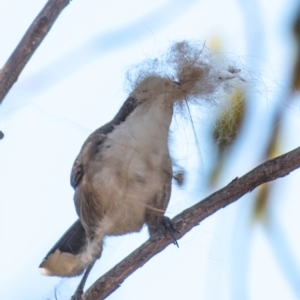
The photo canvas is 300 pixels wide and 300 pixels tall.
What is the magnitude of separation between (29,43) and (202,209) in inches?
28.0

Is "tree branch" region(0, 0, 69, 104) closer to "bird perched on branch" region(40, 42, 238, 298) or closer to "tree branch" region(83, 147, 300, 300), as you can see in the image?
"bird perched on branch" region(40, 42, 238, 298)

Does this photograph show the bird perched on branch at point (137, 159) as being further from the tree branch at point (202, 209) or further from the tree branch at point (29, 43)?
the tree branch at point (29, 43)

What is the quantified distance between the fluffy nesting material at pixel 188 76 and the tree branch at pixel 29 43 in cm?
58

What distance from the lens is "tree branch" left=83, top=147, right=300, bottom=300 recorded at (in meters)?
1.97

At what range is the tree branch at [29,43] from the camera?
4.87 feet

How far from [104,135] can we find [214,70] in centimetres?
43

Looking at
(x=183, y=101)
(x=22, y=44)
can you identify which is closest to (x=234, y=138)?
(x=183, y=101)

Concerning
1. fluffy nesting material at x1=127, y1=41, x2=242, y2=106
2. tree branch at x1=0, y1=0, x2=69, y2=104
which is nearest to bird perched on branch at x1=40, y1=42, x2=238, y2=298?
fluffy nesting material at x1=127, y1=41, x2=242, y2=106

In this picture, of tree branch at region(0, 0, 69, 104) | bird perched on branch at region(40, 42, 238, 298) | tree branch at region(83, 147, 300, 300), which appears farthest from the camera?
bird perched on branch at region(40, 42, 238, 298)

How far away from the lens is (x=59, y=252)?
276 centimetres

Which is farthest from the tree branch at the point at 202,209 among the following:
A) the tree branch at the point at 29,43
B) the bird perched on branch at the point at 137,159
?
the tree branch at the point at 29,43

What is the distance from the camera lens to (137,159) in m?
2.15

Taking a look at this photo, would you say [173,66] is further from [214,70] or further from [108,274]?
[108,274]

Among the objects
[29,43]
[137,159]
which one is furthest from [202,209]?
[29,43]
